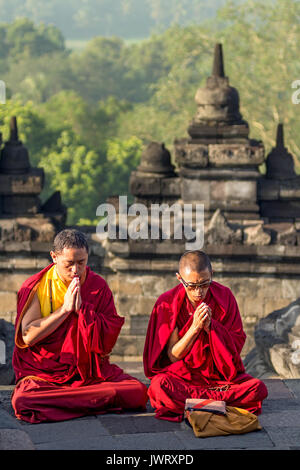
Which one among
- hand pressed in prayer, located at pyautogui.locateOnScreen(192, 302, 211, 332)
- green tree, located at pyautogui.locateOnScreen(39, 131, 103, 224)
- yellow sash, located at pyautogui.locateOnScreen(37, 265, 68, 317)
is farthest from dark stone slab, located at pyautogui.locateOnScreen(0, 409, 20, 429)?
green tree, located at pyautogui.locateOnScreen(39, 131, 103, 224)

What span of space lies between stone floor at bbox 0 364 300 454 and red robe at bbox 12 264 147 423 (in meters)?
0.12

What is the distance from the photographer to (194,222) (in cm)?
1728

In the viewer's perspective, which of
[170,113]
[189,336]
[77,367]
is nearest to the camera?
[189,336]

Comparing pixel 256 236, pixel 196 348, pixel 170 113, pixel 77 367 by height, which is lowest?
pixel 77 367

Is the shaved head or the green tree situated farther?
the green tree

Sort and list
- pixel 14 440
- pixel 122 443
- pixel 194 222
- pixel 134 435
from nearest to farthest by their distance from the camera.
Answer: pixel 14 440, pixel 122 443, pixel 134 435, pixel 194 222

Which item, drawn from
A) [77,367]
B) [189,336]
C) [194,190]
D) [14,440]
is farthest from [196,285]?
[194,190]

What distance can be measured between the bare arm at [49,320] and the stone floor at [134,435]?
24.0 inches

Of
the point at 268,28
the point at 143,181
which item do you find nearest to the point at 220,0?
the point at 268,28

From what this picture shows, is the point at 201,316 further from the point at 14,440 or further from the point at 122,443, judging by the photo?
the point at 14,440

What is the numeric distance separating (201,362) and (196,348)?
0.40ft

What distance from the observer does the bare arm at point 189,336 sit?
7.74 meters

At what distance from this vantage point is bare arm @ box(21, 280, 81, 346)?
25.7 ft

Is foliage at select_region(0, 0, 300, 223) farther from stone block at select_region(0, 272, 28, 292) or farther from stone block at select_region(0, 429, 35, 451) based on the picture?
stone block at select_region(0, 429, 35, 451)
